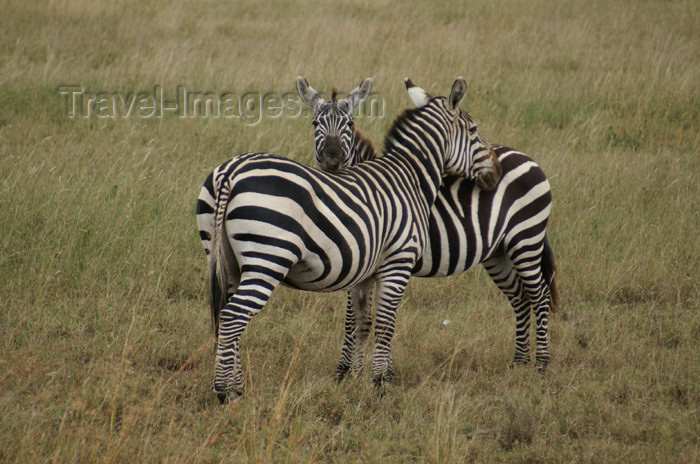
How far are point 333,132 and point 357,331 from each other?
180 cm

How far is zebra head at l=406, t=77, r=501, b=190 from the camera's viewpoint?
4996 millimetres

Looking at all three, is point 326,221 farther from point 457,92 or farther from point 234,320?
point 457,92

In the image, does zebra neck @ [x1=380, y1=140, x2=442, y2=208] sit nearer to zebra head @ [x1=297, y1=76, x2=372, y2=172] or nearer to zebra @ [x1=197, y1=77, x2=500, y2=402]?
zebra @ [x1=197, y1=77, x2=500, y2=402]

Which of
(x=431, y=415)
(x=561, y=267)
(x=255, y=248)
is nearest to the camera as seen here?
(x=255, y=248)

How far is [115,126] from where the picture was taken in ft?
29.0

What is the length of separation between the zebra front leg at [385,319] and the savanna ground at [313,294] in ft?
0.46

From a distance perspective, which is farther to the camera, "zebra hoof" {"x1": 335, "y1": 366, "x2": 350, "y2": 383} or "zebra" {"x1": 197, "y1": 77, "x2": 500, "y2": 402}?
"zebra hoof" {"x1": 335, "y1": 366, "x2": 350, "y2": 383}

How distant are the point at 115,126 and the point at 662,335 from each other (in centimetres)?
696

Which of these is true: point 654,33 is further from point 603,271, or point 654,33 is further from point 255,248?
point 255,248

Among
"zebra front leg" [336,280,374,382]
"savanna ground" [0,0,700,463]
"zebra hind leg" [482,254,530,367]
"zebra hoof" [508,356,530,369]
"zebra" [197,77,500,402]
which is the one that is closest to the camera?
"zebra" [197,77,500,402]

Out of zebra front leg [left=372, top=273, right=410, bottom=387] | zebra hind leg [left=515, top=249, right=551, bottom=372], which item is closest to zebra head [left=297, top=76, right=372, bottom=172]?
zebra front leg [left=372, top=273, right=410, bottom=387]

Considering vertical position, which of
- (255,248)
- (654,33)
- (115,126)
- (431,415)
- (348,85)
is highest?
(654,33)

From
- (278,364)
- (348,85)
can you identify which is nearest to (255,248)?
(278,364)

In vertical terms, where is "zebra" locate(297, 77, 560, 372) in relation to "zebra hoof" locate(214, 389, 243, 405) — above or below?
above
